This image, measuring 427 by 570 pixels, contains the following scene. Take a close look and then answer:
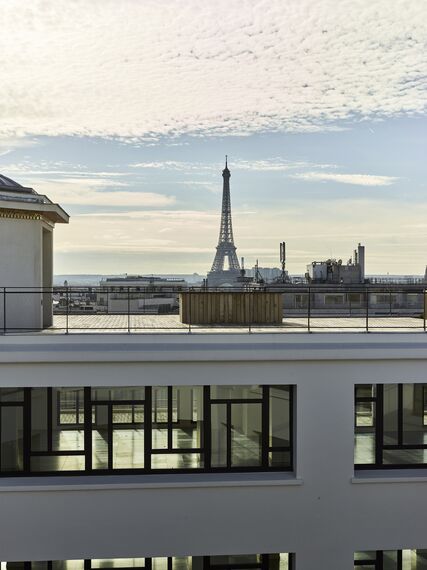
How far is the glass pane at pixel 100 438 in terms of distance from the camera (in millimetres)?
13312

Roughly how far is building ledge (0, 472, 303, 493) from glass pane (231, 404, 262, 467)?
1.15 feet

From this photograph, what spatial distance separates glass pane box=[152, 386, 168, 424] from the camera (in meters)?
14.3

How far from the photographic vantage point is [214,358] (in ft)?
41.9

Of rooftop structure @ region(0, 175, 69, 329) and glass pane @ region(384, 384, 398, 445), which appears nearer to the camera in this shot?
glass pane @ region(384, 384, 398, 445)

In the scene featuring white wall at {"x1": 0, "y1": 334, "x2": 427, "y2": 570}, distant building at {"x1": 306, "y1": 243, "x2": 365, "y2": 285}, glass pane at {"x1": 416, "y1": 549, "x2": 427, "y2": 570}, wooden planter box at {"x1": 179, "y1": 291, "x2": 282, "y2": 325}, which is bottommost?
glass pane at {"x1": 416, "y1": 549, "x2": 427, "y2": 570}

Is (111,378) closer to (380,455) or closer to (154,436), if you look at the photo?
(154,436)

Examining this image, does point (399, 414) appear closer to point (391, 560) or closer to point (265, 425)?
point (265, 425)

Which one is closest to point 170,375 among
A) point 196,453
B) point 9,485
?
point 196,453

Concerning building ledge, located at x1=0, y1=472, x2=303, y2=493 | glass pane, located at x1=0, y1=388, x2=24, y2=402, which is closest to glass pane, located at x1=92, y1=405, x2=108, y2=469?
building ledge, located at x1=0, y1=472, x2=303, y2=493

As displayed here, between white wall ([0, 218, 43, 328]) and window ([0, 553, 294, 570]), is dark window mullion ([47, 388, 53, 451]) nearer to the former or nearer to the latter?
white wall ([0, 218, 43, 328])

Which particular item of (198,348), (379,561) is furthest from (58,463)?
(379,561)

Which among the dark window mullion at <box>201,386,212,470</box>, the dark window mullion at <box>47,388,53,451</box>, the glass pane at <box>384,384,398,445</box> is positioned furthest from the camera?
the glass pane at <box>384,384,398,445</box>

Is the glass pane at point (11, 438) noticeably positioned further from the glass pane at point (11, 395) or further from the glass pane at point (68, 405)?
the glass pane at point (68, 405)

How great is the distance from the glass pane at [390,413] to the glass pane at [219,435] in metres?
3.48
